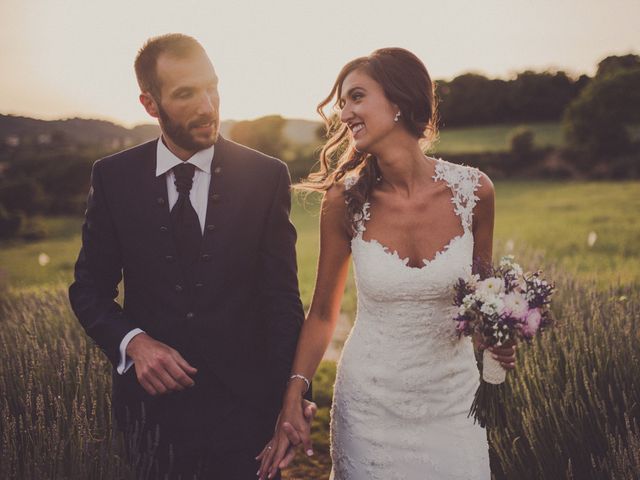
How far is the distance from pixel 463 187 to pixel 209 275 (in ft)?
4.86

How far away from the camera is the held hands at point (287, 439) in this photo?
248 cm

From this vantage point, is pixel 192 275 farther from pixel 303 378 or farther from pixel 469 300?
pixel 469 300

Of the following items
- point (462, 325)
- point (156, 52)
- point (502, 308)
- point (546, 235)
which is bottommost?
point (546, 235)

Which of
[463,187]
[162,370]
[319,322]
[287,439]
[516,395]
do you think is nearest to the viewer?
[162,370]

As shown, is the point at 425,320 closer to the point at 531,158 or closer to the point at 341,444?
the point at 341,444

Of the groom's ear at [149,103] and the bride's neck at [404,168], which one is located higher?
the groom's ear at [149,103]

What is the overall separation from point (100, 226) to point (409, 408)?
1.77 meters

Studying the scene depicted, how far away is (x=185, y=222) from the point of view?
8.43 ft

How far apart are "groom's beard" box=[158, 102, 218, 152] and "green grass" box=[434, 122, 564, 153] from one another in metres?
42.7

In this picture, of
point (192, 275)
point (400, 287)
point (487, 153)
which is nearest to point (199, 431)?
point (192, 275)

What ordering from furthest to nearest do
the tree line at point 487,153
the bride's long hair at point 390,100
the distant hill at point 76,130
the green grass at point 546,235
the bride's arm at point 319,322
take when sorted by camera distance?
the tree line at point 487,153, the green grass at point 546,235, the distant hill at point 76,130, the bride's long hair at point 390,100, the bride's arm at point 319,322

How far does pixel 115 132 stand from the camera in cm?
1617

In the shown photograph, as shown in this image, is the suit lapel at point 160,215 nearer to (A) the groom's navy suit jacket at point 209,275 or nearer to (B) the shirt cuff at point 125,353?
(A) the groom's navy suit jacket at point 209,275

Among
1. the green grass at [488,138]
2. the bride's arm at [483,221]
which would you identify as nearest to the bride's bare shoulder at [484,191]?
the bride's arm at [483,221]
